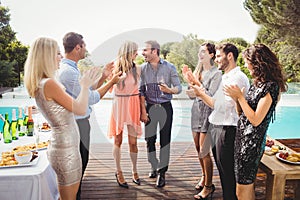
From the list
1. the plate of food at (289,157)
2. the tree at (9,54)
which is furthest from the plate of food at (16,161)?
the tree at (9,54)

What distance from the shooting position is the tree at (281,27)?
19.5 ft

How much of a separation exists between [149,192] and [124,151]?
39cm

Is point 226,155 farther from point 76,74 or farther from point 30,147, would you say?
point 30,147

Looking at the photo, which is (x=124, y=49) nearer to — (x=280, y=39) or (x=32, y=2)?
(x=32, y=2)

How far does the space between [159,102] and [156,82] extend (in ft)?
0.49

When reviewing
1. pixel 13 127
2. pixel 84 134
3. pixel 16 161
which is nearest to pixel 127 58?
pixel 84 134

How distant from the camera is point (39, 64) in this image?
4.25 feet

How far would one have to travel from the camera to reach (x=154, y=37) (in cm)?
141

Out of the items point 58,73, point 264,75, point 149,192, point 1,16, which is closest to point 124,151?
point 149,192

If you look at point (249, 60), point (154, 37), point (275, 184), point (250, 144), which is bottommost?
point (275, 184)

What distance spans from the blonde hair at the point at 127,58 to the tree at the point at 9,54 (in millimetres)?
4176

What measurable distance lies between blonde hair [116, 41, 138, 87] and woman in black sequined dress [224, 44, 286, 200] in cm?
51

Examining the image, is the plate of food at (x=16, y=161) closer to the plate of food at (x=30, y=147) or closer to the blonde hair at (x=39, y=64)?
the plate of food at (x=30, y=147)

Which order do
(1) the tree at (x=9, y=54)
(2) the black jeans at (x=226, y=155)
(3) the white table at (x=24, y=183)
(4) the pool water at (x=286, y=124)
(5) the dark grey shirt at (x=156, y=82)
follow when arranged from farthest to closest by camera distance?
(4) the pool water at (x=286, y=124)
(1) the tree at (x=9, y=54)
(5) the dark grey shirt at (x=156, y=82)
(2) the black jeans at (x=226, y=155)
(3) the white table at (x=24, y=183)
